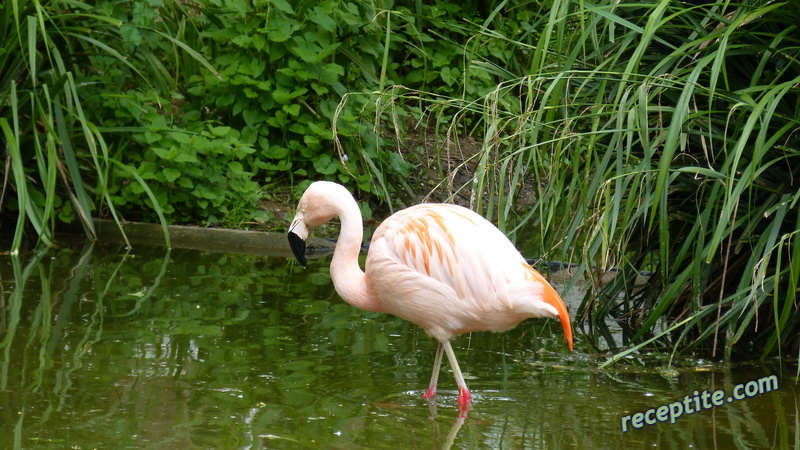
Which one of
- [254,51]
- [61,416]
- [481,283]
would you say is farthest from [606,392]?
[254,51]

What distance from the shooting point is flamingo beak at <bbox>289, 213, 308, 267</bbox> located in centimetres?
432

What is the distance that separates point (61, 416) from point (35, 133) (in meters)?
2.91

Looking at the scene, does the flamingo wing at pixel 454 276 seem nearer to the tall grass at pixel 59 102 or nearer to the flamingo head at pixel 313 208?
the flamingo head at pixel 313 208

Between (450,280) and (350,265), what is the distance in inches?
20.0

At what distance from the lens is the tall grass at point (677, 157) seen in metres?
3.58

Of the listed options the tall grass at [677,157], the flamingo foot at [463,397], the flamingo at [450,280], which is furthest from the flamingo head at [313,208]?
the flamingo foot at [463,397]

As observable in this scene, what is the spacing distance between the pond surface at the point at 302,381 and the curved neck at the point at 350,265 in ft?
1.04

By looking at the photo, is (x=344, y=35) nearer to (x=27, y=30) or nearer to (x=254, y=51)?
(x=254, y=51)

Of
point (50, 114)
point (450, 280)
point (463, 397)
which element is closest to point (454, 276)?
point (450, 280)

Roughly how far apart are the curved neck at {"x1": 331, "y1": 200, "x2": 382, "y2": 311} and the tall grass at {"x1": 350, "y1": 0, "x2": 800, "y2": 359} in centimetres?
53

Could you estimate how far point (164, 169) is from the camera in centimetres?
662

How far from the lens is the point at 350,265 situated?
4.15 metres

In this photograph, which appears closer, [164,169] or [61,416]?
[61,416]

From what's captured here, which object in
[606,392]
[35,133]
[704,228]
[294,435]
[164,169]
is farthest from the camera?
[164,169]
